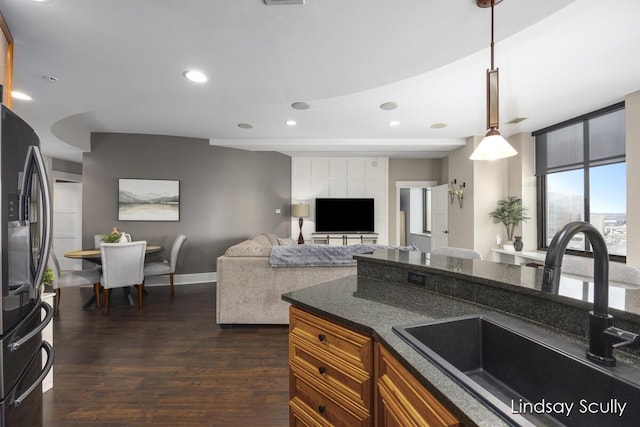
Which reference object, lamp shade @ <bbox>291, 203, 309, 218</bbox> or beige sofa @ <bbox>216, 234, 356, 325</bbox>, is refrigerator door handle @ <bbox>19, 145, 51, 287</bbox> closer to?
beige sofa @ <bbox>216, 234, 356, 325</bbox>

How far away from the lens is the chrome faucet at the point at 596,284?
0.74 meters

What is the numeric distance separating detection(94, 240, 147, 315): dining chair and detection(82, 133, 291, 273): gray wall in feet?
4.76

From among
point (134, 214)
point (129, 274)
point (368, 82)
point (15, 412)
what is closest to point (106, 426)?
point (15, 412)

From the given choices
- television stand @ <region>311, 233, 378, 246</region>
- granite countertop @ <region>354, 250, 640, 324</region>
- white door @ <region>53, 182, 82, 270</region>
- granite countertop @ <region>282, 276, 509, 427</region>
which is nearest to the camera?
granite countertop @ <region>282, 276, 509, 427</region>

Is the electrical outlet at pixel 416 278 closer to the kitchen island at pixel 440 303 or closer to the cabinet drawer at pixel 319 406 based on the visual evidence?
the kitchen island at pixel 440 303

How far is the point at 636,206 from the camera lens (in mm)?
3100

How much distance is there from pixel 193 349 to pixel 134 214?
3269 mm

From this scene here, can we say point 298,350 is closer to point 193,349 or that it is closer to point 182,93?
point 193,349

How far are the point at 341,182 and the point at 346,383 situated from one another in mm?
5661

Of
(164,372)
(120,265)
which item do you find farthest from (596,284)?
(120,265)

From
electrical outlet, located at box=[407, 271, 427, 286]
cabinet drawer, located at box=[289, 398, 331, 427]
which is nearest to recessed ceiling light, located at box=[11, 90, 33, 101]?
cabinet drawer, located at box=[289, 398, 331, 427]

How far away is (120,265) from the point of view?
3467 mm

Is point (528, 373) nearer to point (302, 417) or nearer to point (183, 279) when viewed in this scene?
point (302, 417)

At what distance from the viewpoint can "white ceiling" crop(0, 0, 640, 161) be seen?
5.64 feet
